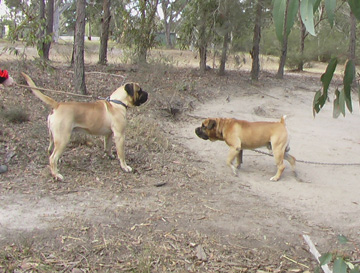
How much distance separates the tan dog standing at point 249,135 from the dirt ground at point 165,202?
18.3 inches

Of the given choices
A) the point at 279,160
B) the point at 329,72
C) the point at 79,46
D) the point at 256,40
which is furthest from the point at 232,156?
the point at 256,40

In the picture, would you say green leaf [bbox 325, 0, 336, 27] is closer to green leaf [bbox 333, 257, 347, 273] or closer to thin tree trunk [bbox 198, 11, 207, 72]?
green leaf [bbox 333, 257, 347, 273]

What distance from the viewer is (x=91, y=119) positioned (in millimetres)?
7047

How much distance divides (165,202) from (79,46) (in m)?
6.02

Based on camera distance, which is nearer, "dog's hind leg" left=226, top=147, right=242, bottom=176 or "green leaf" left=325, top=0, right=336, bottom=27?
"green leaf" left=325, top=0, right=336, bottom=27

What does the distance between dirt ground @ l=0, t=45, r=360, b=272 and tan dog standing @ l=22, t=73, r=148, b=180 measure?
1.34 ft

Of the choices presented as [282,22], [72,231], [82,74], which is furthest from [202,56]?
[282,22]

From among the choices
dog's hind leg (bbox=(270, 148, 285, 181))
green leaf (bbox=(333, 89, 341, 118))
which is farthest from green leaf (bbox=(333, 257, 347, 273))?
dog's hind leg (bbox=(270, 148, 285, 181))

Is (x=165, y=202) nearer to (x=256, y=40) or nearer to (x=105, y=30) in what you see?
(x=105, y=30)

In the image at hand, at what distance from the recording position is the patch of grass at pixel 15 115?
29.7ft

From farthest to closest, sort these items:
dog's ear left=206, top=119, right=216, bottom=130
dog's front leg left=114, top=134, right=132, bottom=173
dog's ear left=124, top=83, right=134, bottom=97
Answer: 1. dog's ear left=206, top=119, right=216, bottom=130
2. dog's ear left=124, top=83, right=134, bottom=97
3. dog's front leg left=114, top=134, right=132, bottom=173

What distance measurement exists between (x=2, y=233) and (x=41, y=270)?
93 cm

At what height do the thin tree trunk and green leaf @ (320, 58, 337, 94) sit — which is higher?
the thin tree trunk

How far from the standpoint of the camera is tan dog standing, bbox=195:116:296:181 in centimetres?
795
